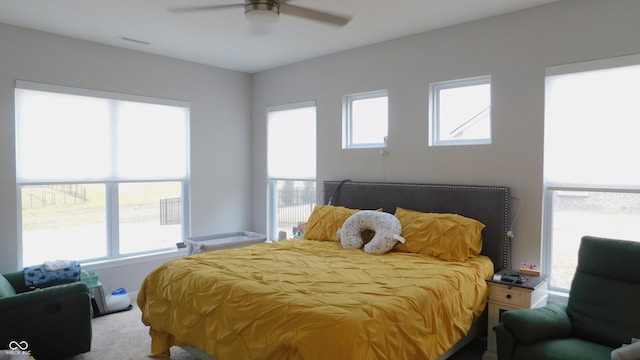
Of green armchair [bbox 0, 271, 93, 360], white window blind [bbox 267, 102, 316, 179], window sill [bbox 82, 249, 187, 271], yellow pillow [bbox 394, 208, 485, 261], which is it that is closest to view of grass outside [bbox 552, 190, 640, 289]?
yellow pillow [bbox 394, 208, 485, 261]

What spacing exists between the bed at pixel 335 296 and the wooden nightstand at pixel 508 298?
0.35 ft

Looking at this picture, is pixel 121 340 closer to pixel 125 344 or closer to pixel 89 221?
pixel 125 344

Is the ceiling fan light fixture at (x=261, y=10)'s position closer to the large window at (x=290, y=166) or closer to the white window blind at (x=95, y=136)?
the large window at (x=290, y=166)

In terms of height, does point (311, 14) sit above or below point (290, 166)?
above

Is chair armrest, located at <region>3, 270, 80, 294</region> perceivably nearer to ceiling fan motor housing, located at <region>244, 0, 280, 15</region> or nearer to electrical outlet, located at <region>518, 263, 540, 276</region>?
ceiling fan motor housing, located at <region>244, 0, 280, 15</region>

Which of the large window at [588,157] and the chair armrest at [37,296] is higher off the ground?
the large window at [588,157]

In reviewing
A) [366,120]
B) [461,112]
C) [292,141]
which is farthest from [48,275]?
[461,112]

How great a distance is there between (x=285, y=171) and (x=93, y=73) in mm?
2483

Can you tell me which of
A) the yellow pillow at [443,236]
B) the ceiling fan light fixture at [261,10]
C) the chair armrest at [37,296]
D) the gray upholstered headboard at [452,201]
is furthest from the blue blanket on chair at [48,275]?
the yellow pillow at [443,236]

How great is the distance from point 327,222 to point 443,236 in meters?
1.25

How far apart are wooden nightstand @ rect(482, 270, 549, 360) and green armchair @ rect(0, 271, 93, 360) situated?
120 inches

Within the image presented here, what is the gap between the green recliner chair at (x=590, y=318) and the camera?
2406 mm

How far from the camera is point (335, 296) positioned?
92.0 inches

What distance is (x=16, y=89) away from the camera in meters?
3.86
